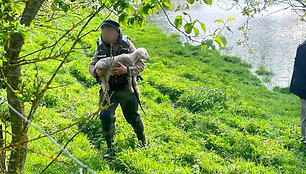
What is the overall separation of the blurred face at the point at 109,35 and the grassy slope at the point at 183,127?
48.5 inches

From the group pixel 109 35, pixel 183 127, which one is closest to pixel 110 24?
pixel 109 35

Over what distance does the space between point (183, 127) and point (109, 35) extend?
3540 mm

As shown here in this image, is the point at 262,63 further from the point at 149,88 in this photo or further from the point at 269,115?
the point at 149,88

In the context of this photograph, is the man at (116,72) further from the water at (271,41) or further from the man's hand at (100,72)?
the water at (271,41)

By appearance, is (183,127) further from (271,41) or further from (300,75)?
(271,41)

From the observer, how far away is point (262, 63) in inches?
653

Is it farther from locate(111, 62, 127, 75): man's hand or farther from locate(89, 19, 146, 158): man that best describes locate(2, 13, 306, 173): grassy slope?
locate(111, 62, 127, 75): man's hand

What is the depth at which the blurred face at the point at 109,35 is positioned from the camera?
4572mm

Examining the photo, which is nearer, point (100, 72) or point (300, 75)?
point (100, 72)

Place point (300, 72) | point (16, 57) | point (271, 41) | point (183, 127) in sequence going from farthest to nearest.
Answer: point (271, 41) → point (183, 127) → point (300, 72) → point (16, 57)

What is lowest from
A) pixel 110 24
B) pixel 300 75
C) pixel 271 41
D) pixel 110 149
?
pixel 271 41

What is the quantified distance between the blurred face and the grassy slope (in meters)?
1.23

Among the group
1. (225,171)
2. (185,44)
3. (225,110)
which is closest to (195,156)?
(225,171)

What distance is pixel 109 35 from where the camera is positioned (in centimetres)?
462
